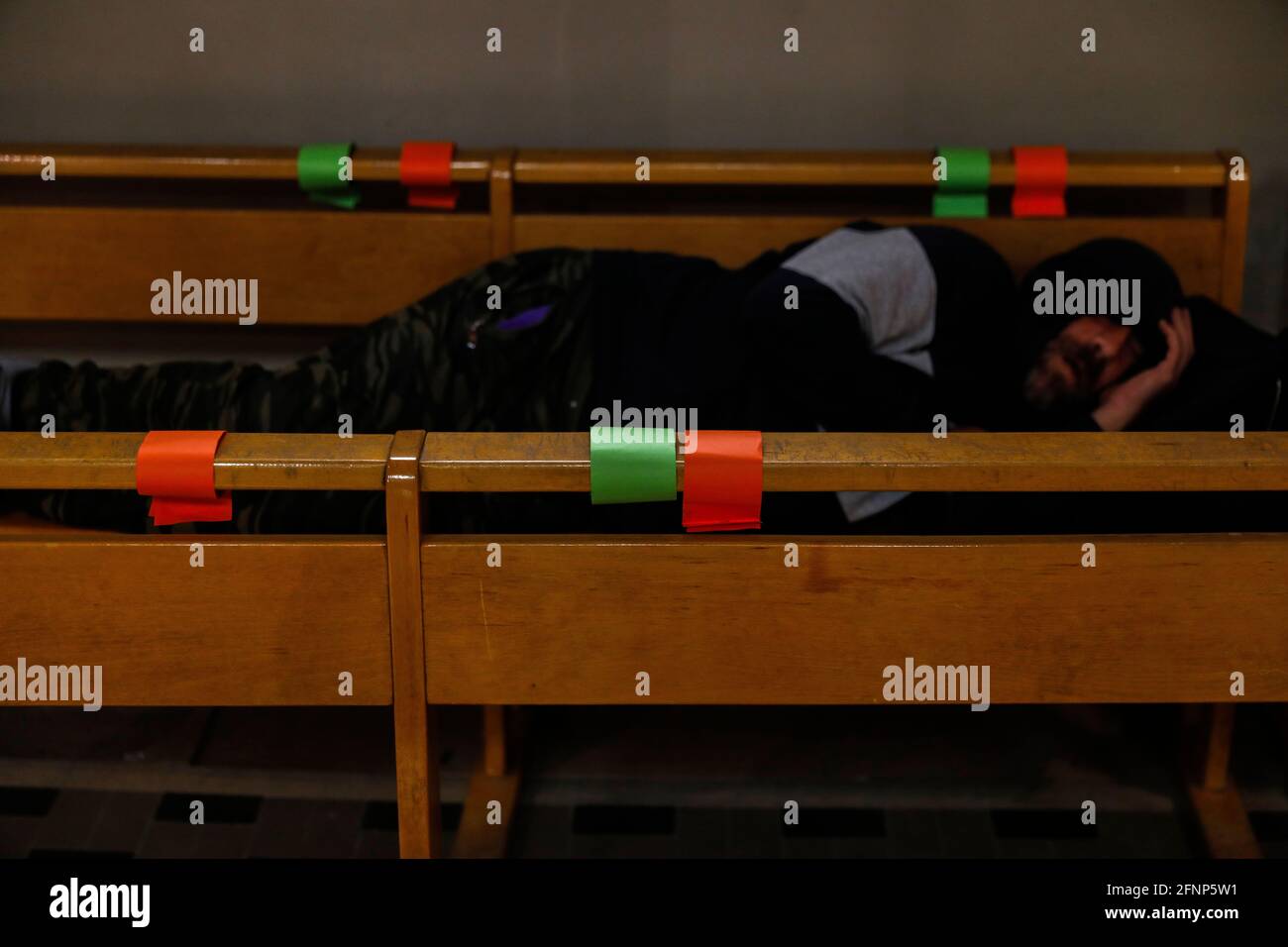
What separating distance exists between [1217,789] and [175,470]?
4.82 feet

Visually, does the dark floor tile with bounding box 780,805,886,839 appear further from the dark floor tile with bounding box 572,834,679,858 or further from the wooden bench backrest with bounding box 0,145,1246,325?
the wooden bench backrest with bounding box 0,145,1246,325

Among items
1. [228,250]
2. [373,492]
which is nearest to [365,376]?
[373,492]

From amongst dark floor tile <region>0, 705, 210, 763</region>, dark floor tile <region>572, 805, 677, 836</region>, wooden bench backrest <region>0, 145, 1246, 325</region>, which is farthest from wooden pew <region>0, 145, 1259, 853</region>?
dark floor tile <region>572, 805, 677, 836</region>

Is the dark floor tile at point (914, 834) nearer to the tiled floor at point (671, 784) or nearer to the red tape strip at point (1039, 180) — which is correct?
the tiled floor at point (671, 784)

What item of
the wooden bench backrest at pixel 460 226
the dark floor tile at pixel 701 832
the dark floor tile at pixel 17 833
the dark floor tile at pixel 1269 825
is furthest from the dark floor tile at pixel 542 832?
the dark floor tile at pixel 1269 825

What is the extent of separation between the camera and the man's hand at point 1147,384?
5.92 ft

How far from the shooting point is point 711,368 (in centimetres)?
180

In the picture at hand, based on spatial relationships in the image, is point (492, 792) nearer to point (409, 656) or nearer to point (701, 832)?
point (701, 832)

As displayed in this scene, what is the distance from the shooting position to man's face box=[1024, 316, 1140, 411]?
6.03ft

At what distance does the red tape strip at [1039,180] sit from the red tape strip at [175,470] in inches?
52.3

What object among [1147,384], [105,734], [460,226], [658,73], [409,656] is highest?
[658,73]

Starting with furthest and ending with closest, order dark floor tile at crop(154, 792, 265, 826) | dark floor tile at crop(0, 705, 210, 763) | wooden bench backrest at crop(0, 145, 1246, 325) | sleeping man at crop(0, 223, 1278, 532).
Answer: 1. wooden bench backrest at crop(0, 145, 1246, 325)
2. dark floor tile at crop(0, 705, 210, 763)
3. dark floor tile at crop(154, 792, 265, 826)
4. sleeping man at crop(0, 223, 1278, 532)

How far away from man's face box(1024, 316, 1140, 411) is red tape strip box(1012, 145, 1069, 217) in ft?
0.99

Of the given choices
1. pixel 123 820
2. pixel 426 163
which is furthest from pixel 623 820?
pixel 426 163
